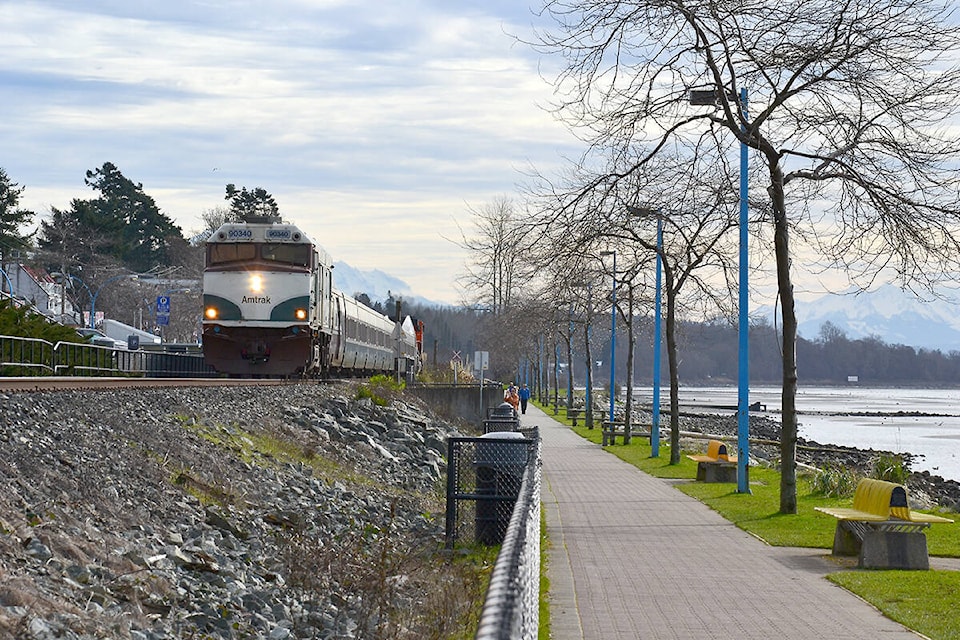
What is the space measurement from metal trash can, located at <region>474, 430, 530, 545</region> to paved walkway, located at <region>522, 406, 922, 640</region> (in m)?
0.85

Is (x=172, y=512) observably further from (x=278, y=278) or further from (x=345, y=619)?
(x=278, y=278)

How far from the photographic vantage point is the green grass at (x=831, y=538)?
11.0 m

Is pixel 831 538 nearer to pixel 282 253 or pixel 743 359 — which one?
pixel 743 359

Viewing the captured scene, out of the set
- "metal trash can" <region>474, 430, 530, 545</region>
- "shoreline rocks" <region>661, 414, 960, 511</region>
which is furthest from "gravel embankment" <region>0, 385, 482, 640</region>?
"shoreline rocks" <region>661, 414, 960, 511</region>

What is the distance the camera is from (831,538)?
54.1 feet

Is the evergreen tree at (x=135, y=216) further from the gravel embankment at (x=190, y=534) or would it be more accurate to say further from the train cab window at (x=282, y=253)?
the gravel embankment at (x=190, y=534)

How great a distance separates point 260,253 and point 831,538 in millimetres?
21643

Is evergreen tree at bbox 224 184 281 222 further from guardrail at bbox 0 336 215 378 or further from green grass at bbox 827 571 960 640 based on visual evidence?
green grass at bbox 827 571 960 640

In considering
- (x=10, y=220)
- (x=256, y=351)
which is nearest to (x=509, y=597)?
(x=256, y=351)

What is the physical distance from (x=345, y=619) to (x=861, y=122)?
11092 millimetres

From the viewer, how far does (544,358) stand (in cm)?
9081

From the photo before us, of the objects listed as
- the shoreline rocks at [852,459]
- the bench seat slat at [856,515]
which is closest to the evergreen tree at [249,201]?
the shoreline rocks at [852,459]

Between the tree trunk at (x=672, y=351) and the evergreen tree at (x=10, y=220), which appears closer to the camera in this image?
the tree trunk at (x=672, y=351)

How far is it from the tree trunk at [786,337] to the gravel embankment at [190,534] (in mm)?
5524
